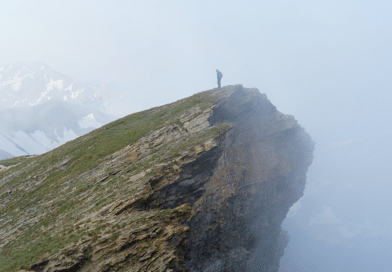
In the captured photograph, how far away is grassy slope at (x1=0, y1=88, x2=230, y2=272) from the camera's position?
17203mm

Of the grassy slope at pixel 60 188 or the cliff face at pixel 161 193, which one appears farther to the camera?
the cliff face at pixel 161 193

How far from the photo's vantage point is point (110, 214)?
65.3 feet

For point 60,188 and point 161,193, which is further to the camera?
point 60,188

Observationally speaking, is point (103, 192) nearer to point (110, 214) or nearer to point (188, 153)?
point (110, 214)

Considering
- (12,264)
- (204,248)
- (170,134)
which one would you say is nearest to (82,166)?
(170,134)

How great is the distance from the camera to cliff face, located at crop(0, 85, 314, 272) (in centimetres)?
1731

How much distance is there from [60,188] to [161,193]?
496 inches

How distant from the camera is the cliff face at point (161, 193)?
17312 millimetres

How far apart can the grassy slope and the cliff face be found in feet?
0.45

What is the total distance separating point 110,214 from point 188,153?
12.3 m

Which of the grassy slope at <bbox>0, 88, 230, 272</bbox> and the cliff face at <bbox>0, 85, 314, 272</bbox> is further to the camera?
the cliff face at <bbox>0, 85, 314, 272</bbox>

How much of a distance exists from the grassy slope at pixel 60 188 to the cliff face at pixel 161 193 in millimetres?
137

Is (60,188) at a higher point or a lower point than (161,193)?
higher

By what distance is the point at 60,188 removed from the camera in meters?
26.3
